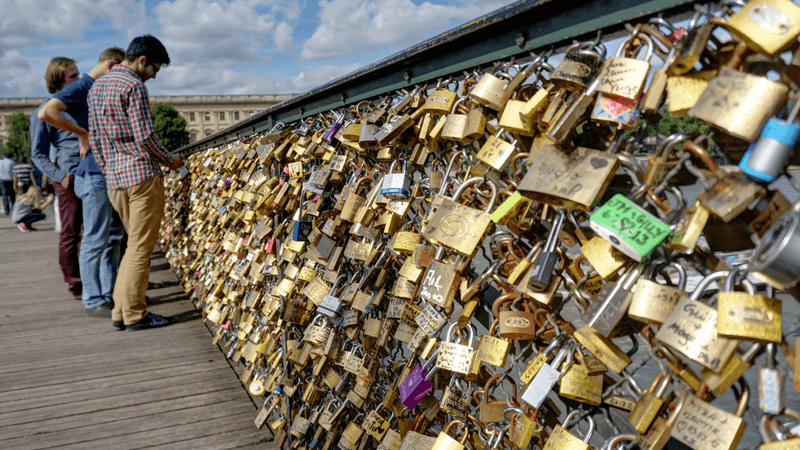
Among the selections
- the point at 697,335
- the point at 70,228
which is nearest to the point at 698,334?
the point at 697,335

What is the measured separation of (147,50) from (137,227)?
1.04 m

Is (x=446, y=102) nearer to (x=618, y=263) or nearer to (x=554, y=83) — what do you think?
(x=554, y=83)

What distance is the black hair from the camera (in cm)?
342

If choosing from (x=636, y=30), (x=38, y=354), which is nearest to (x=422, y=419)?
(x=636, y=30)

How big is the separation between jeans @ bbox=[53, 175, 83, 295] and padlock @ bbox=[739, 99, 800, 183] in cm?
466

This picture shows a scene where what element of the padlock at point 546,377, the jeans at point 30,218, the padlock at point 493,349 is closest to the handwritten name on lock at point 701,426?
the padlock at point 546,377

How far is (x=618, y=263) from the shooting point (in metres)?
0.77

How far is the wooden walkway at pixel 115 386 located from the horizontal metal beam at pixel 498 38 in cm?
156

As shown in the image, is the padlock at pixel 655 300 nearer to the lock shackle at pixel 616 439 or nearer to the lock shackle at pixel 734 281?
the lock shackle at pixel 734 281

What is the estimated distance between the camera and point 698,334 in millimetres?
654

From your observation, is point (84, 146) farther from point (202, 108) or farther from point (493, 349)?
point (202, 108)

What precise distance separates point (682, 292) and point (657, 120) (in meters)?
0.23

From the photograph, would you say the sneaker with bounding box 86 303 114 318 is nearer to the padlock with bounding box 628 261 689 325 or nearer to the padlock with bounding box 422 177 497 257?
the padlock with bounding box 422 177 497 257

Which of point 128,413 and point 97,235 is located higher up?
point 97,235
